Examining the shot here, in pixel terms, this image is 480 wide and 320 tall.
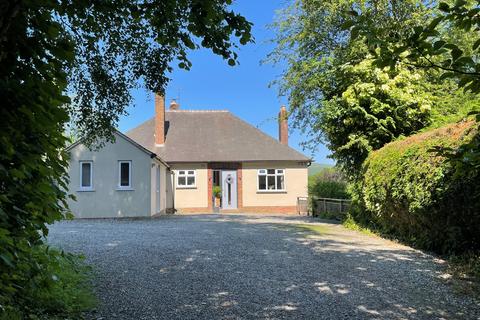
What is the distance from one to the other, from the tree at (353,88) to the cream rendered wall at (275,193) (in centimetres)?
948

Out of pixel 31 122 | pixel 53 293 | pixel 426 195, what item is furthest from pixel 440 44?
pixel 426 195

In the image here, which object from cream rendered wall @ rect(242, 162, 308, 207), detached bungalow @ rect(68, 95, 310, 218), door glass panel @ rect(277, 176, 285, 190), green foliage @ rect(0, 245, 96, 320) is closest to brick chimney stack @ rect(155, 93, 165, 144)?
detached bungalow @ rect(68, 95, 310, 218)

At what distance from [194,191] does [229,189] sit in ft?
7.76

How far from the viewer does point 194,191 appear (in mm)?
29703

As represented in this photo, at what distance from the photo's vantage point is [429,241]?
33.3 feet

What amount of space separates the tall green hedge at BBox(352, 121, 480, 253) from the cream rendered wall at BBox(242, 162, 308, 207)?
1569 cm

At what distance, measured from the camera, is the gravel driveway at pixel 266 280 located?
5.40 m

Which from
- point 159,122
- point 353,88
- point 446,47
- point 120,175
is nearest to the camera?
point 446,47

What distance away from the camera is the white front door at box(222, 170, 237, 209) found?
30.0 metres

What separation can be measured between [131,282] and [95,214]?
1558 centimetres

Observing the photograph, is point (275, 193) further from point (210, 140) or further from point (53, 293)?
point (53, 293)

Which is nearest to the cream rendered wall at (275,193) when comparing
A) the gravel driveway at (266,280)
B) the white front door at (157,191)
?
the white front door at (157,191)

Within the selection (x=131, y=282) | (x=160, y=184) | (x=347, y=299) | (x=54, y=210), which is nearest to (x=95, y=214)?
(x=160, y=184)

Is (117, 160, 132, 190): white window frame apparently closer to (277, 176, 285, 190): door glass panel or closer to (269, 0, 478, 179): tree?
(269, 0, 478, 179): tree
